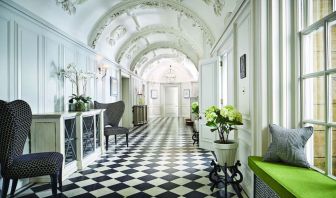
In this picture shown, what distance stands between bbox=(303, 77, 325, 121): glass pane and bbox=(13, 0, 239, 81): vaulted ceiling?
7.89ft

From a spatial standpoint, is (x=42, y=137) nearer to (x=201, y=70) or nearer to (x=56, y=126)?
(x=56, y=126)

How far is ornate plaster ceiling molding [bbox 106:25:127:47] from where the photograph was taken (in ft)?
23.5

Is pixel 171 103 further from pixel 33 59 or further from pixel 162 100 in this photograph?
pixel 33 59

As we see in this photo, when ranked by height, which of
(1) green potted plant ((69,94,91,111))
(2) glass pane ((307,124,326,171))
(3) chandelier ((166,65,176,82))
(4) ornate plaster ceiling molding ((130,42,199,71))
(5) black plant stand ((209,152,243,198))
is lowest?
(5) black plant stand ((209,152,243,198))

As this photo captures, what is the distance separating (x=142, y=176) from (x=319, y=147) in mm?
2614

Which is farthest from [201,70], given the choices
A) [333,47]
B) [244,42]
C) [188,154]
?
[333,47]

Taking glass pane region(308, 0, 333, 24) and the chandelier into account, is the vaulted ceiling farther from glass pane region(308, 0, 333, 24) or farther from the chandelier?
the chandelier

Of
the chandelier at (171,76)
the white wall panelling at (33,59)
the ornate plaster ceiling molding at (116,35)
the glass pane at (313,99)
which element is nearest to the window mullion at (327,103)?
the glass pane at (313,99)

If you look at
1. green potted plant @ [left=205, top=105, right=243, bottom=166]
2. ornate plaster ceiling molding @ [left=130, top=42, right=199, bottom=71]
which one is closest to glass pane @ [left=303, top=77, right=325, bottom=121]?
green potted plant @ [left=205, top=105, right=243, bottom=166]

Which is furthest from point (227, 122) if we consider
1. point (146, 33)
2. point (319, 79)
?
point (146, 33)

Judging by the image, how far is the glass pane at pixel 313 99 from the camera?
193cm

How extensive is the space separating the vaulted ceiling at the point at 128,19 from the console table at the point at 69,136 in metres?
1.83

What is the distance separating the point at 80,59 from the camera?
5367 mm

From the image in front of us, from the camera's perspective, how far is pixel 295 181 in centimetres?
160
